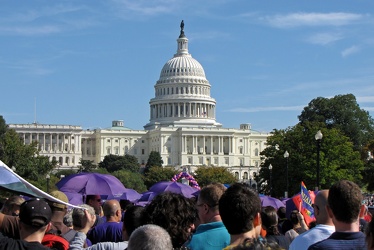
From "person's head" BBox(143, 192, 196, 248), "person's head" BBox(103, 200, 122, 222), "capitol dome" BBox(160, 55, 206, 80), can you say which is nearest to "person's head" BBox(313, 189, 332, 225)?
"person's head" BBox(143, 192, 196, 248)

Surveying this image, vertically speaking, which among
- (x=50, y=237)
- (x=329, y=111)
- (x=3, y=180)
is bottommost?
(x=50, y=237)

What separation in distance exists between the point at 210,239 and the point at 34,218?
5.05ft

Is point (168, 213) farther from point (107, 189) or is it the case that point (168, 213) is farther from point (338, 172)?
point (338, 172)

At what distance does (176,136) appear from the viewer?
165m

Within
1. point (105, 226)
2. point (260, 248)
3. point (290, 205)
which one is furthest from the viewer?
point (290, 205)

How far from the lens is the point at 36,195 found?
25.0 feet

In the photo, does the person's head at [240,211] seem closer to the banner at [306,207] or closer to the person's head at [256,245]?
the person's head at [256,245]

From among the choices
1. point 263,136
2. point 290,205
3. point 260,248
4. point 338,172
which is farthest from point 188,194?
point 263,136

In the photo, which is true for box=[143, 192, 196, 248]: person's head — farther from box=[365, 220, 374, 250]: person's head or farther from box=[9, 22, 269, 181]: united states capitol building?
box=[9, 22, 269, 181]: united states capitol building

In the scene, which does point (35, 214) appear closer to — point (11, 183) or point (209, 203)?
point (11, 183)

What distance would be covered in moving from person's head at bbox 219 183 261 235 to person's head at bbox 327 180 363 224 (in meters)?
0.63

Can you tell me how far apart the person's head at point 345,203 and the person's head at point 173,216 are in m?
1.27

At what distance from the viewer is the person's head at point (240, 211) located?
659 centimetres

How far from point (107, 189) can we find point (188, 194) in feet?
16.1
